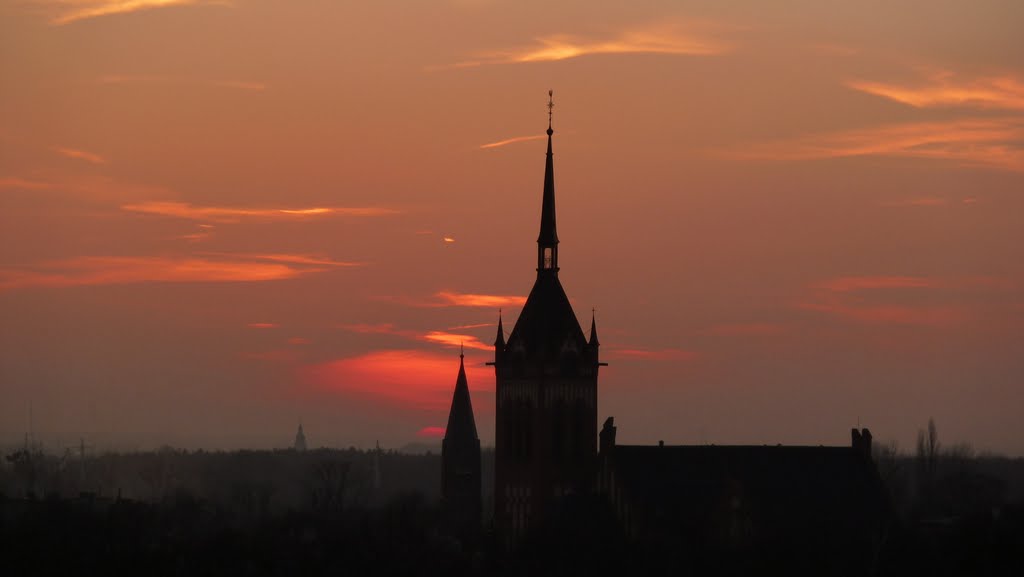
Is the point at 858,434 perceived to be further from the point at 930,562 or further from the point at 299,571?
the point at 299,571

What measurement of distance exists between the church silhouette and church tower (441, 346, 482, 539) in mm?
21292

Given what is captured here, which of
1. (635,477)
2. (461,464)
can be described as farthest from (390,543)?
(635,477)

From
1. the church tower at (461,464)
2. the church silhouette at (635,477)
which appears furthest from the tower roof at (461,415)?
the church silhouette at (635,477)

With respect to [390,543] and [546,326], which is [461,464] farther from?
[546,326]

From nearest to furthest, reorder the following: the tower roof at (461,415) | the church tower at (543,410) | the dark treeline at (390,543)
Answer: the dark treeline at (390,543)
the church tower at (543,410)
the tower roof at (461,415)

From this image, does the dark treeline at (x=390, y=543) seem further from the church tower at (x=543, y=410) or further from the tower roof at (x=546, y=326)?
the tower roof at (x=546, y=326)

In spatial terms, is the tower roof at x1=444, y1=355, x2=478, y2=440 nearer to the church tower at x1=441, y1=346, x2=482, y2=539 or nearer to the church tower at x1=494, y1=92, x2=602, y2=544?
the church tower at x1=441, y1=346, x2=482, y2=539

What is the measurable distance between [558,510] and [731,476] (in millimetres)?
10351

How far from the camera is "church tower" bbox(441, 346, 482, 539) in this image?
156 metres

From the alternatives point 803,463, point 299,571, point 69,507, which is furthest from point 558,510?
point 69,507

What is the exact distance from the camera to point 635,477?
12925 cm

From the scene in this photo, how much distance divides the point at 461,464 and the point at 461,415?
357cm

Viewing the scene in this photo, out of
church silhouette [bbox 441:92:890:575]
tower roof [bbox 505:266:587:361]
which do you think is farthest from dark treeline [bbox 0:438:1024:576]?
tower roof [bbox 505:266:587:361]

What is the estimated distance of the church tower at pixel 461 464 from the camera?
156 meters
